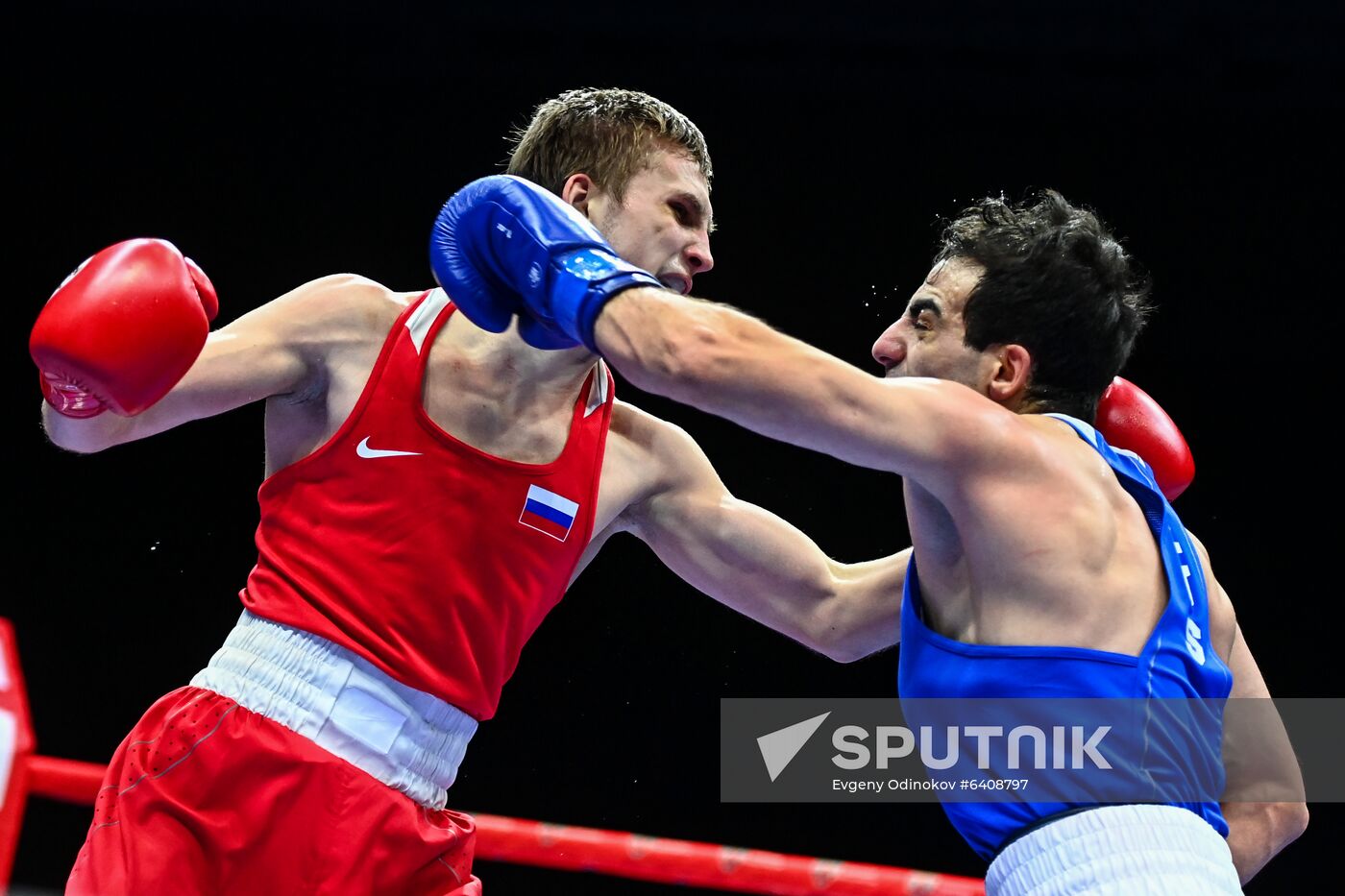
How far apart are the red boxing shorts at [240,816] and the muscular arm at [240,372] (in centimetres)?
44

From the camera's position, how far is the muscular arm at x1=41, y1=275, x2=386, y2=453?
76.7 inches

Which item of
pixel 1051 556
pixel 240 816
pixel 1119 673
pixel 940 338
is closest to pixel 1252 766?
pixel 1119 673

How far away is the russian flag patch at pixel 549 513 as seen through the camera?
6.75 ft

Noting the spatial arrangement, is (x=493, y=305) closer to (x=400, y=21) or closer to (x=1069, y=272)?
(x=1069, y=272)

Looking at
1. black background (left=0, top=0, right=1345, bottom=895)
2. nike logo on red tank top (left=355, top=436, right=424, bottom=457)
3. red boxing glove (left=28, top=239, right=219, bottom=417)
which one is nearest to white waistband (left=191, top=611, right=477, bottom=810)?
nike logo on red tank top (left=355, top=436, right=424, bottom=457)

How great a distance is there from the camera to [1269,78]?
17.1 feet

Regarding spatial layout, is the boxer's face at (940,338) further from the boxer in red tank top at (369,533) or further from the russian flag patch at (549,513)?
the russian flag patch at (549,513)

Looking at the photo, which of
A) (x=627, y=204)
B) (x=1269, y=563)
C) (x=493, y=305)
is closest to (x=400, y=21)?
(x=627, y=204)

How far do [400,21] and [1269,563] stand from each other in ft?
13.5

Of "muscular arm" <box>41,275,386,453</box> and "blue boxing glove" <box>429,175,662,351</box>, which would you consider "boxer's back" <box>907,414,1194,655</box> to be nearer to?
"blue boxing glove" <box>429,175,662,351</box>

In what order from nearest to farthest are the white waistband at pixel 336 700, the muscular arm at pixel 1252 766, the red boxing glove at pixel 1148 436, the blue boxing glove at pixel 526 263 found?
1. the blue boxing glove at pixel 526 263
2. the white waistband at pixel 336 700
3. the muscular arm at pixel 1252 766
4. the red boxing glove at pixel 1148 436

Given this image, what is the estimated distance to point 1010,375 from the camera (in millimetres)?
1912

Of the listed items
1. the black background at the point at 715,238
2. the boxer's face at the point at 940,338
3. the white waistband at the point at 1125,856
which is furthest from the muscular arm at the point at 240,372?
the black background at the point at 715,238

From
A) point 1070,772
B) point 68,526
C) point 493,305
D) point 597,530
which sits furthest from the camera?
point 68,526
